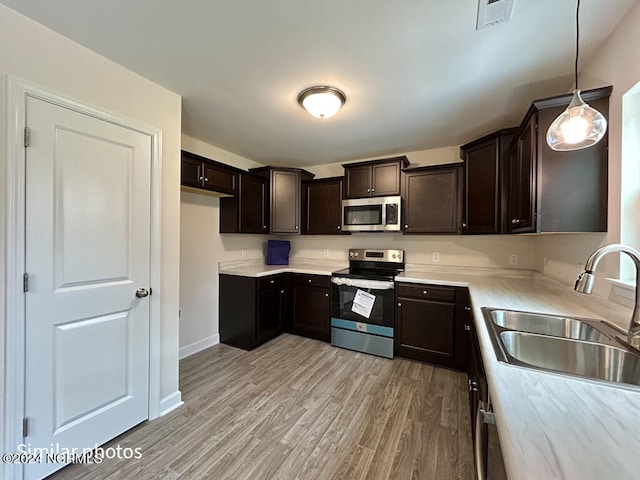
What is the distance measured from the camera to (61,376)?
1452 millimetres

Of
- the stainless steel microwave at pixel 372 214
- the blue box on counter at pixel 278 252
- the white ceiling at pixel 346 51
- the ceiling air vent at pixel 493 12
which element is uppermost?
the white ceiling at pixel 346 51

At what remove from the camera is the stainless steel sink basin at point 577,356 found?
1.01 meters

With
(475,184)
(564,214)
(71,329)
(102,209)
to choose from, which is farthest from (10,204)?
(475,184)

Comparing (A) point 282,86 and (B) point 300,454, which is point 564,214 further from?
(B) point 300,454

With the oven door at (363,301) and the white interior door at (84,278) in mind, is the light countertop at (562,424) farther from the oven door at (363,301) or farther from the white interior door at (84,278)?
the white interior door at (84,278)

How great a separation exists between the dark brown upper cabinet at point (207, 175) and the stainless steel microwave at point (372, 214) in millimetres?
1402

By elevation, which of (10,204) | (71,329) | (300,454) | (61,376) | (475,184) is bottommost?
(300,454)

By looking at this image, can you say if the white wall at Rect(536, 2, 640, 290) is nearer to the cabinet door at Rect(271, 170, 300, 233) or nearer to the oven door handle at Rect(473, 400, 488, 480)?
the oven door handle at Rect(473, 400, 488, 480)

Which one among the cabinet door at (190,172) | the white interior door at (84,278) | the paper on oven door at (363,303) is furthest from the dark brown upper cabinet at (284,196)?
the white interior door at (84,278)

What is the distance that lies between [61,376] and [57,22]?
1.92 meters

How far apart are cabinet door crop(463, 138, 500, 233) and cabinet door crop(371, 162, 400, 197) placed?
71 cm

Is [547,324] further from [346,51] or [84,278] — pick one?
[84,278]

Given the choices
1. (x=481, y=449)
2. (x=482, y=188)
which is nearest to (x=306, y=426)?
(x=481, y=449)

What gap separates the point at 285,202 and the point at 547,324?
293 cm
